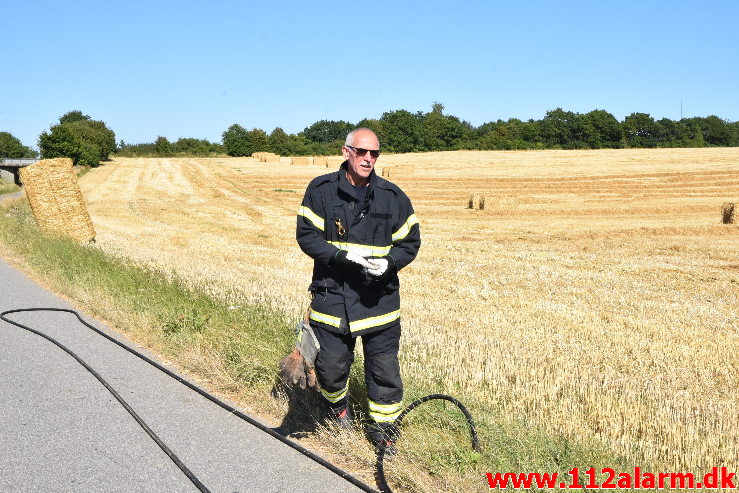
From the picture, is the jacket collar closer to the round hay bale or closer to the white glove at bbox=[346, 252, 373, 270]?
the white glove at bbox=[346, 252, 373, 270]

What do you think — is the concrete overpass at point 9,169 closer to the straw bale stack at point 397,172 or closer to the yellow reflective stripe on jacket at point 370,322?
the straw bale stack at point 397,172

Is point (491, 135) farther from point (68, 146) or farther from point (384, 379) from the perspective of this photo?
point (384, 379)

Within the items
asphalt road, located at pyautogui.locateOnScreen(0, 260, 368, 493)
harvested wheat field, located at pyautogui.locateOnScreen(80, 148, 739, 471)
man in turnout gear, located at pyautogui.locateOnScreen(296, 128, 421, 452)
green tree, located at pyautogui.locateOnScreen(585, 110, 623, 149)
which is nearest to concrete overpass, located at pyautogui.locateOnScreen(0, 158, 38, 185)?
harvested wheat field, located at pyautogui.locateOnScreen(80, 148, 739, 471)

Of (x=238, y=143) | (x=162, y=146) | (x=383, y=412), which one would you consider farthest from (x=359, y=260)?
(x=162, y=146)

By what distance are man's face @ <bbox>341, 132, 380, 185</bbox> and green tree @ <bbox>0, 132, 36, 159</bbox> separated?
401 ft

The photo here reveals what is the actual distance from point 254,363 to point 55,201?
A: 48.6 feet

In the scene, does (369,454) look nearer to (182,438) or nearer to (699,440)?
(182,438)

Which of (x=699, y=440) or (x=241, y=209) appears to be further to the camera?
(x=241, y=209)

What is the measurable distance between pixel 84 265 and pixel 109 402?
6530mm

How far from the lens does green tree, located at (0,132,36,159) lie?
11764cm

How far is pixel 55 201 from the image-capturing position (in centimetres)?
1888

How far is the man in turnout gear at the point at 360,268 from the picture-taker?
4.57 m

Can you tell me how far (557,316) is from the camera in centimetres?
966

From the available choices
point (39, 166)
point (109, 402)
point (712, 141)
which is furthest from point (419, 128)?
point (109, 402)
